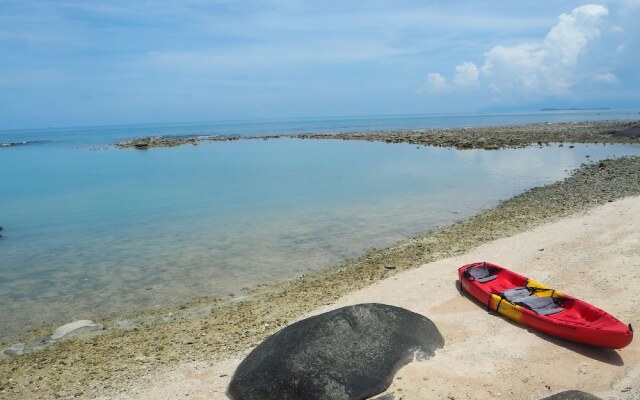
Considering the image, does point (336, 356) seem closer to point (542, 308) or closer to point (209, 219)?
point (542, 308)

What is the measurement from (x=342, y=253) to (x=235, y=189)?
1544cm

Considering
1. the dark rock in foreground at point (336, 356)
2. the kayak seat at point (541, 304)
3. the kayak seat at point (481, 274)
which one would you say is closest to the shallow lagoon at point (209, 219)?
the kayak seat at point (481, 274)

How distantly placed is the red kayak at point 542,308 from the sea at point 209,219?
16.2 ft

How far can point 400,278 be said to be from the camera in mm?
12648

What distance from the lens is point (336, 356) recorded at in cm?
766

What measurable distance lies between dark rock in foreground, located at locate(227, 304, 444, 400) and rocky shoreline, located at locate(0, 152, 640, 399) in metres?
1.67

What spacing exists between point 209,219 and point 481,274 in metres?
12.9

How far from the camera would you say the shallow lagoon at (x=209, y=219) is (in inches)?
527

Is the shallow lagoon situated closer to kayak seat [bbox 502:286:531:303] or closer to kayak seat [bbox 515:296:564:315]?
kayak seat [bbox 502:286:531:303]

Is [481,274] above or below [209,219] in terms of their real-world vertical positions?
above

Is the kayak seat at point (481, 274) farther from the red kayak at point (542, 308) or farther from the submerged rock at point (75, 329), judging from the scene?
the submerged rock at point (75, 329)

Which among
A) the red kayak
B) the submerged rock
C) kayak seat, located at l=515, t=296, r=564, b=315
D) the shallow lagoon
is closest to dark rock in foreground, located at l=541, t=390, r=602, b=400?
the red kayak

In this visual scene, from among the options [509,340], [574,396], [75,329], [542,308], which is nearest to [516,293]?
[542,308]

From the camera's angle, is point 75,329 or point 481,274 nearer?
point 75,329
